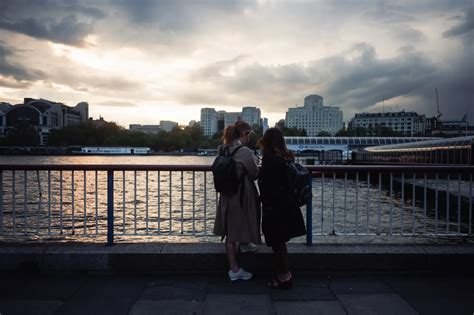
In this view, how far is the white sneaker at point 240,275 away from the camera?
4625 mm

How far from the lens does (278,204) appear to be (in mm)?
4387

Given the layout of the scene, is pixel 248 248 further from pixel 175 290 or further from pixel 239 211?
pixel 175 290

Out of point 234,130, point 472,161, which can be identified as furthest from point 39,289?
point 472,161

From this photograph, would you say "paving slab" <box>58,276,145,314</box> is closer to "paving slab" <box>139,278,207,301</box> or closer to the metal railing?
"paving slab" <box>139,278,207,301</box>

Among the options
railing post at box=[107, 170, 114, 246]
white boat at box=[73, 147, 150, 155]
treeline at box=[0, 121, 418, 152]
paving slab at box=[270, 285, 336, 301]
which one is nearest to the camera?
paving slab at box=[270, 285, 336, 301]

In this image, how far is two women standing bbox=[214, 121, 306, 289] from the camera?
438 centimetres

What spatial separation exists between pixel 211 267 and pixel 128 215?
14.3 m

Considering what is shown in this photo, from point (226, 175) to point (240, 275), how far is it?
130 cm

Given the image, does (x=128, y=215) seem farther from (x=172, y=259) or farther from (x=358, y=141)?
(x=358, y=141)

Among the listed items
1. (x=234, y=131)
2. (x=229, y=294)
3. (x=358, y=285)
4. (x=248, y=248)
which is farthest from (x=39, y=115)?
(x=358, y=285)

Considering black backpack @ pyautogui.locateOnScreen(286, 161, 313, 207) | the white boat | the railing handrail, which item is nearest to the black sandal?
black backpack @ pyautogui.locateOnScreen(286, 161, 313, 207)

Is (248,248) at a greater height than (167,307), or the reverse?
(248,248)

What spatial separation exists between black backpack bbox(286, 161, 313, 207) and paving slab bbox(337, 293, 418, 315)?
119cm

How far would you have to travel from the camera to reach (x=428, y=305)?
3.94 metres
